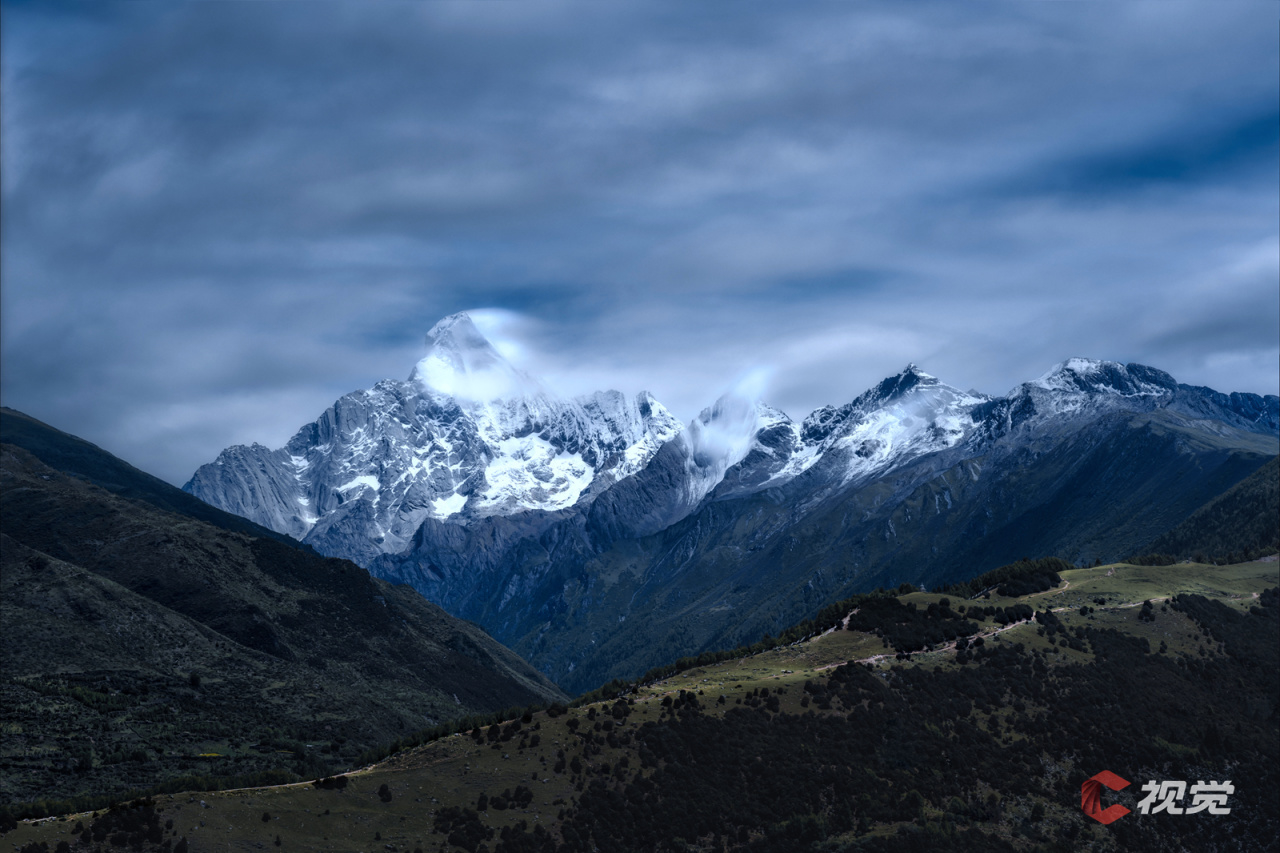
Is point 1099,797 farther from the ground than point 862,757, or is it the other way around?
point 862,757

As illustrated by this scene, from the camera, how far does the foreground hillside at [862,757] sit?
276 feet

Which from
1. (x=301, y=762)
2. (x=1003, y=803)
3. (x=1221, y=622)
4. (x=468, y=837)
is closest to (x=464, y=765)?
(x=468, y=837)

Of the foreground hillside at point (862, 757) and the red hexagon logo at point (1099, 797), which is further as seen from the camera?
the red hexagon logo at point (1099, 797)

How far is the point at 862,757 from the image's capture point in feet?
339

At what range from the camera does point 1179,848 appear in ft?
333

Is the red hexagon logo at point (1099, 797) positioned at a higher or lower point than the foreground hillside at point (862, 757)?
lower

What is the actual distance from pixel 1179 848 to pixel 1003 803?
1836cm

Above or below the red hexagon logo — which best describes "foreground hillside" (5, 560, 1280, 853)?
above

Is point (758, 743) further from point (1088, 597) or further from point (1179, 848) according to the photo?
point (1088, 597)

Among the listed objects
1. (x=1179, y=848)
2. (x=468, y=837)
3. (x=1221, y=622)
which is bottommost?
(x=1179, y=848)

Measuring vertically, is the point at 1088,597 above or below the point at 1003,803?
above

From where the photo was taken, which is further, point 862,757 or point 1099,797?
point 1099,797

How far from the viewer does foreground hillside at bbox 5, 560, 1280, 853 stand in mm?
84062

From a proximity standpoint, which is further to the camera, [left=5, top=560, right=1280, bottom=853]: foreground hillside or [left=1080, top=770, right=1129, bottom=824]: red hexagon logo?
[left=1080, top=770, right=1129, bottom=824]: red hexagon logo
